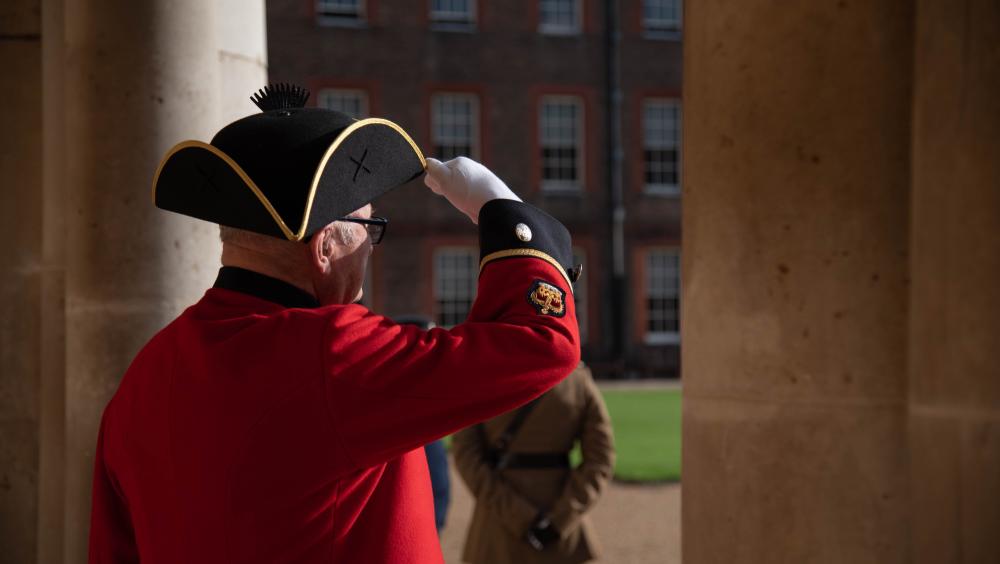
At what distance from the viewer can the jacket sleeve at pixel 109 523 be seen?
2.30 meters

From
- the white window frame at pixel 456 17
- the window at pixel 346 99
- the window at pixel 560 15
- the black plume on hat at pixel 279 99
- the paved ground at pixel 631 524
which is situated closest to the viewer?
the black plume on hat at pixel 279 99

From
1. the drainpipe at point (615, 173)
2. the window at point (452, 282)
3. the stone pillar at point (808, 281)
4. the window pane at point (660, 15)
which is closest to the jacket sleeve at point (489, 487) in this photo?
the stone pillar at point (808, 281)

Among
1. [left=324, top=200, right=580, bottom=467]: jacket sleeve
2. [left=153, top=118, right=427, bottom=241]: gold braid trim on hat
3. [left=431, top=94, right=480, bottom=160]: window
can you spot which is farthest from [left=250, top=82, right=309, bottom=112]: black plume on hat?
[left=431, top=94, right=480, bottom=160]: window

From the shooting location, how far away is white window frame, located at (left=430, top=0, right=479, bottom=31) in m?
25.0

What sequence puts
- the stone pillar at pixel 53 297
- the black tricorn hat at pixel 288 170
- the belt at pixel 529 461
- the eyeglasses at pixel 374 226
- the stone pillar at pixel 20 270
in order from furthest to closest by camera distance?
the belt at pixel 529 461, the stone pillar at pixel 20 270, the stone pillar at pixel 53 297, the eyeglasses at pixel 374 226, the black tricorn hat at pixel 288 170

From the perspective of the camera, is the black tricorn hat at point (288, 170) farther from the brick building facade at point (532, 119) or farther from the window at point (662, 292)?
the window at point (662, 292)

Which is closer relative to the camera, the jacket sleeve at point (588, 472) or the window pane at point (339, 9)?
the jacket sleeve at point (588, 472)

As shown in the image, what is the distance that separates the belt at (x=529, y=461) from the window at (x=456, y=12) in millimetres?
20235

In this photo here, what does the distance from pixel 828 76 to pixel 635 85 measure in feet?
76.1

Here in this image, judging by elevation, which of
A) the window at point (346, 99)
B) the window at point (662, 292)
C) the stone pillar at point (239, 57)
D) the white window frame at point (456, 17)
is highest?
the white window frame at point (456, 17)

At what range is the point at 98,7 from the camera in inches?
138

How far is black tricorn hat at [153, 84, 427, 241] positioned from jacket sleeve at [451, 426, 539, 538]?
351 centimetres

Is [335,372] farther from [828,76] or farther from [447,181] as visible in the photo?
[828,76]

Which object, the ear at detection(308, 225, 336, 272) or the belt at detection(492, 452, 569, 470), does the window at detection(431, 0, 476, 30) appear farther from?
the ear at detection(308, 225, 336, 272)
